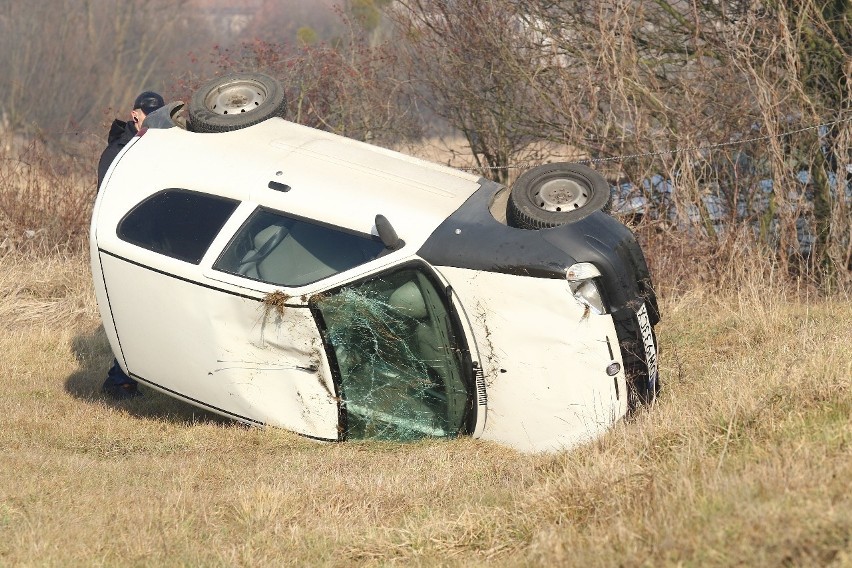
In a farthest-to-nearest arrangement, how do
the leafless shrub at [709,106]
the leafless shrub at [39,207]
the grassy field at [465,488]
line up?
the leafless shrub at [39,207]
the leafless shrub at [709,106]
the grassy field at [465,488]

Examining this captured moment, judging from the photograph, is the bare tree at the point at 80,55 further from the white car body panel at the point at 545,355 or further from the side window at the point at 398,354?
the white car body panel at the point at 545,355

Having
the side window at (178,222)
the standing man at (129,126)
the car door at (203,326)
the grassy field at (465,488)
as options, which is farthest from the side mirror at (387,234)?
the standing man at (129,126)

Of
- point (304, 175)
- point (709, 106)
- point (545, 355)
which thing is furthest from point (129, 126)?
point (709, 106)

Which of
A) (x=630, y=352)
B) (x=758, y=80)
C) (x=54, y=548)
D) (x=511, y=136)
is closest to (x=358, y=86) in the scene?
(x=511, y=136)

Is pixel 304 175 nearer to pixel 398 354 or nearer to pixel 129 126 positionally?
pixel 398 354

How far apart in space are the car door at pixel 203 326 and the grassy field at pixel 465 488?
25cm

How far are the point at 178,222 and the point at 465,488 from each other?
2.49m

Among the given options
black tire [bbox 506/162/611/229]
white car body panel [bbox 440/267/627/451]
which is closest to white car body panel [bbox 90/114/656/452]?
white car body panel [bbox 440/267/627/451]

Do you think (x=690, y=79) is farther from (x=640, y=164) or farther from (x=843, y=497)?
(x=843, y=497)

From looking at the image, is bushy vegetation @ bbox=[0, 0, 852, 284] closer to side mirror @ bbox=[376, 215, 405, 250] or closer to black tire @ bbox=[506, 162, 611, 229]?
black tire @ bbox=[506, 162, 611, 229]

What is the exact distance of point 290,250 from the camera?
21.9ft

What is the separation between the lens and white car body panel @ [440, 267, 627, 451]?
20.4 ft

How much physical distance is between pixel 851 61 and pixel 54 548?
8.56 metres

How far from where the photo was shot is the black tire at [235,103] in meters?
7.65
